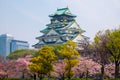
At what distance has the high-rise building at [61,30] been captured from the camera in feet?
333

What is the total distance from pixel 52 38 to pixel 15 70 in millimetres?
37035

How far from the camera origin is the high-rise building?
333 feet

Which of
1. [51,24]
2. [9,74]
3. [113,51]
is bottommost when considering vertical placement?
[9,74]

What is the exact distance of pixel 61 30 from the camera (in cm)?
10431

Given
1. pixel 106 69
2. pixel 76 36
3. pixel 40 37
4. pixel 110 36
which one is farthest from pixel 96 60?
pixel 40 37

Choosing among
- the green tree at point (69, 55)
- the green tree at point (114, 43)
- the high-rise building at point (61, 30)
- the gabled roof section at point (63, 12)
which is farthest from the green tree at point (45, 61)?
the gabled roof section at point (63, 12)

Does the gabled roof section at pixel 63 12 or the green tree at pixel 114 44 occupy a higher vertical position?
the gabled roof section at pixel 63 12

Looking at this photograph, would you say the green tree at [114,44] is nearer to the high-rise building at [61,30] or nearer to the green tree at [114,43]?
the green tree at [114,43]

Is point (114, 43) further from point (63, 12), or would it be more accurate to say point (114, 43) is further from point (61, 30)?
point (63, 12)

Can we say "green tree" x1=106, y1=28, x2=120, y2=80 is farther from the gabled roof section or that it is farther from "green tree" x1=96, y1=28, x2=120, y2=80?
the gabled roof section

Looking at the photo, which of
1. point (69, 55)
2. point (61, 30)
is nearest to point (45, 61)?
point (69, 55)

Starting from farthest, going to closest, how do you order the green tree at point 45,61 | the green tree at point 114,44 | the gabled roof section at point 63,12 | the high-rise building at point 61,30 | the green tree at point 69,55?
the gabled roof section at point 63,12 → the high-rise building at point 61,30 → the green tree at point 45,61 → the green tree at point 69,55 → the green tree at point 114,44

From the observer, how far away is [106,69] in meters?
63.2

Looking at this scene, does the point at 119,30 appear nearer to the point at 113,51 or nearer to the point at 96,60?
the point at 113,51
